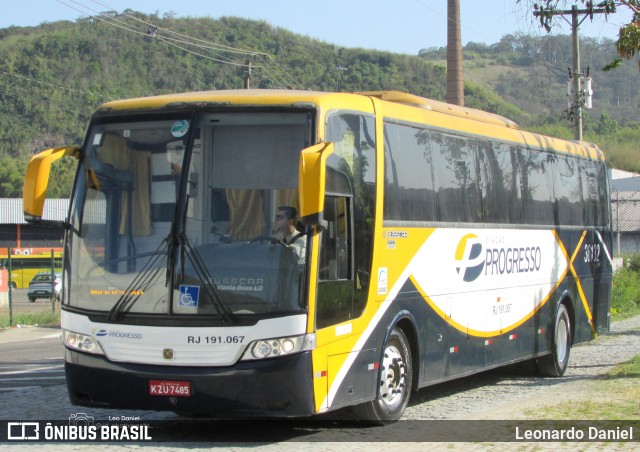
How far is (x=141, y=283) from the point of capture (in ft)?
29.5

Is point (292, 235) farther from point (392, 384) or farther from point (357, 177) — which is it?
point (392, 384)

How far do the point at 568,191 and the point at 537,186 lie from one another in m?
1.53

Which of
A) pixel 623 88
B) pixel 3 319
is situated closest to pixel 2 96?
pixel 3 319

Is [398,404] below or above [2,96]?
below

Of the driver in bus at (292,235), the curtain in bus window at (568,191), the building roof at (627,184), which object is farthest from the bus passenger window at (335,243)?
the building roof at (627,184)

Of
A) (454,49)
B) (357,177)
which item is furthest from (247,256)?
(454,49)

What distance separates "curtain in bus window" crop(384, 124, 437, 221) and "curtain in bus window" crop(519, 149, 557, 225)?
3143 millimetres

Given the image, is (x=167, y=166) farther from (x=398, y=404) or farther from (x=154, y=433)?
(x=398, y=404)

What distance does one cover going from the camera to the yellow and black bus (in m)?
8.71

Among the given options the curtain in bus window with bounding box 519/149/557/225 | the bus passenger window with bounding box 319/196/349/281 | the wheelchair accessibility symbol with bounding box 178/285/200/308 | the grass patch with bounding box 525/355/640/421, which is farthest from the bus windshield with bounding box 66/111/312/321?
the curtain in bus window with bounding box 519/149/557/225

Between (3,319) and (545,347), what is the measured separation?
18826mm

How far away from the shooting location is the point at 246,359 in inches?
342

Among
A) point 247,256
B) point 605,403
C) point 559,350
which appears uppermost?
point 247,256

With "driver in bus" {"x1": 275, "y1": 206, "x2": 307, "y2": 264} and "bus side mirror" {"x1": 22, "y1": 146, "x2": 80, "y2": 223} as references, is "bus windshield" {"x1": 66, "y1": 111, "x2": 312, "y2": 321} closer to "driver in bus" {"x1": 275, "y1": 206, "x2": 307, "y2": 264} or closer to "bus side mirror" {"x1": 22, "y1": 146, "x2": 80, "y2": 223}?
"driver in bus" {"x1": 275, "y1": 206, "x2": 307, "y2": 264}
